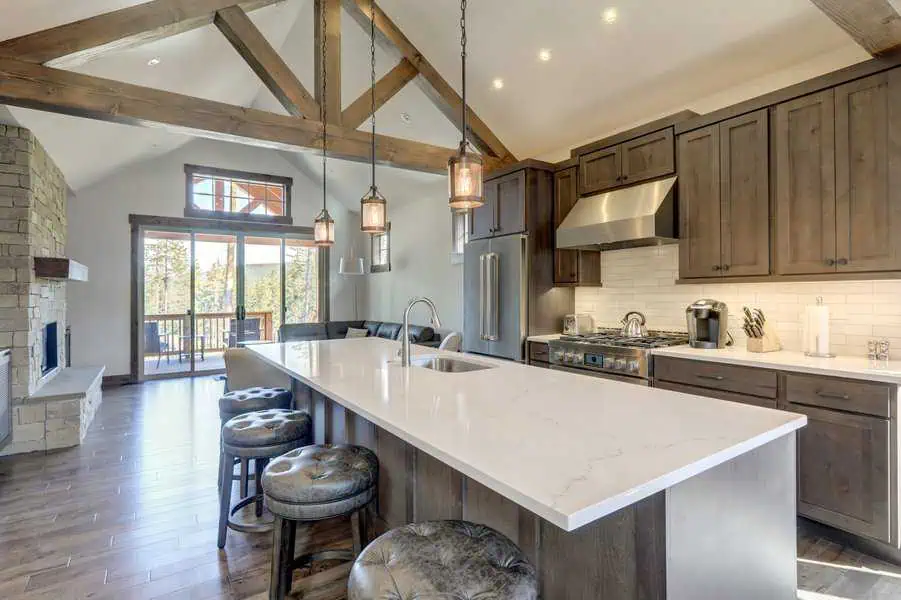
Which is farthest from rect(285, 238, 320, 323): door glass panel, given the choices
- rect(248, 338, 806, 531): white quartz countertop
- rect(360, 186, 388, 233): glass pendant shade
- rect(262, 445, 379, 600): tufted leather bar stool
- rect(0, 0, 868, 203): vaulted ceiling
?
rect(262, 445, 379, 600): tufted leather bar stool

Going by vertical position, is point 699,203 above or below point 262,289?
above

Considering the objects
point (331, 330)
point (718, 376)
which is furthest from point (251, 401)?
point (331, 330)

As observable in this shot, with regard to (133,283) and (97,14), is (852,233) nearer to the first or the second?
(97,14)

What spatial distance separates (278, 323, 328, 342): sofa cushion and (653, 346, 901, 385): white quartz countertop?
18.6 feet

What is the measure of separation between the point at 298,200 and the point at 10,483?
5932mm

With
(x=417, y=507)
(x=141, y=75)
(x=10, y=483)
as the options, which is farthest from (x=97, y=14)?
(x=417, y=507)

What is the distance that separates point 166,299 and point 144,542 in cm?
578

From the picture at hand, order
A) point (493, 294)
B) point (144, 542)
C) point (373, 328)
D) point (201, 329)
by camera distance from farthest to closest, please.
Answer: point (201, 329), point (373, 328), point (493, 294), point (144, 542)

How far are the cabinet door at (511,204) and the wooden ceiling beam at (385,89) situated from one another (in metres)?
1.38

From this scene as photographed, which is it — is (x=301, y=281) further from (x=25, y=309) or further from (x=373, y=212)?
(x=373, y=212)

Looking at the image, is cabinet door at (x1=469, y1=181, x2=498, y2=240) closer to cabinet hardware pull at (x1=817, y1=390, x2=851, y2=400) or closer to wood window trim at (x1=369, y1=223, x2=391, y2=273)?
cabinet hardware pull at (x1=817, y1=390, x2=851, y2=400)

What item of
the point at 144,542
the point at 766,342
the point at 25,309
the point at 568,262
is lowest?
the point at 144,542

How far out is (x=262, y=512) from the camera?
2836 millimetres

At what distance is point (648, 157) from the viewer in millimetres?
3637
